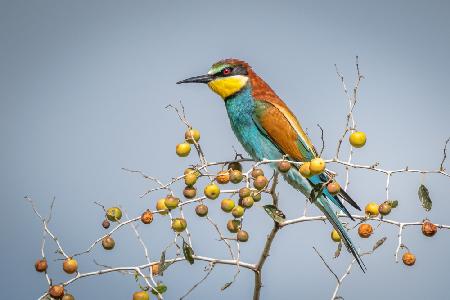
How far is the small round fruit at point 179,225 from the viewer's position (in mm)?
2797

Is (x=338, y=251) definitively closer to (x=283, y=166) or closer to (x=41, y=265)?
(x=283, y=166)

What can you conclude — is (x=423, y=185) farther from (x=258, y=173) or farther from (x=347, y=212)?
(x=258, y=173)

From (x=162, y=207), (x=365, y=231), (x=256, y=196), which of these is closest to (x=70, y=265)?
(x=162, y=207)

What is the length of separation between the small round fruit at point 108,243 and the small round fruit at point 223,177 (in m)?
0.57

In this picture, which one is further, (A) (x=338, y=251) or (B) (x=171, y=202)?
(A) (x=338, y=251)

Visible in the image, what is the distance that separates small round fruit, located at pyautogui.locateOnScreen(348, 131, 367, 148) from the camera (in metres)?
2.92

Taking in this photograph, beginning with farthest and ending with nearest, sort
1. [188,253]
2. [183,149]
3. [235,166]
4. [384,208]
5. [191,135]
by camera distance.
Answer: [235,166], [183,149], [191,135], [384,208], [188,253]

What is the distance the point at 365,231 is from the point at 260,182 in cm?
55

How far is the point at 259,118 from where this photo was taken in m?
4.36

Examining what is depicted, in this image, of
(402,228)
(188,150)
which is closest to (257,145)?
(188,150)

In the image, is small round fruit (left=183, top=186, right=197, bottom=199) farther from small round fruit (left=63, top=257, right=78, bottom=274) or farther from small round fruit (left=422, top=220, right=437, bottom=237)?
small round fruit (left=422, top=220, right=437, bottom=237)

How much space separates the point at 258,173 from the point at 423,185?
0.76m

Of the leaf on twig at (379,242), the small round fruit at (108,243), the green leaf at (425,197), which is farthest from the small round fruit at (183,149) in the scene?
the green leaf at (425,197)

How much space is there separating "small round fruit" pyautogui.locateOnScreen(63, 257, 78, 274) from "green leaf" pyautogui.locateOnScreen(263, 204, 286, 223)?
2.91 ft
